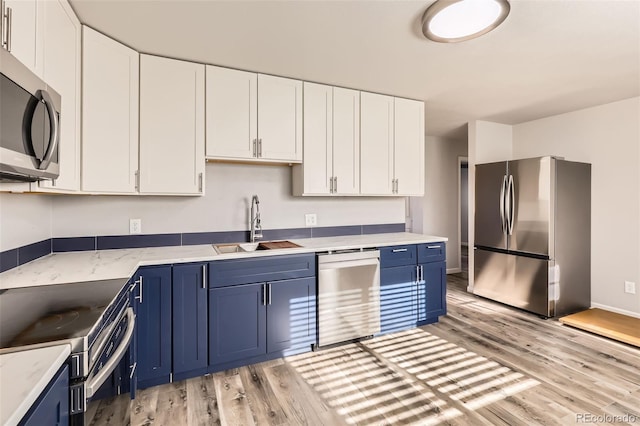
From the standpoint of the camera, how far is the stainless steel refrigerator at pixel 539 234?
335 centimetres

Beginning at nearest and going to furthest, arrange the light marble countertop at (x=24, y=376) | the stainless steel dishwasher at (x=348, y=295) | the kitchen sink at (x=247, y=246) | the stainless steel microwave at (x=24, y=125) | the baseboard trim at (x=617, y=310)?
the light marble countertop at (x=24, y=376) → the stainless steel microwave at (x=24, y=125) → the stainless steel dishwasher at (x=348, y=295) → the kitchen sink at (x=247, y=246) → the baseboard trim at (x=617, y=310)

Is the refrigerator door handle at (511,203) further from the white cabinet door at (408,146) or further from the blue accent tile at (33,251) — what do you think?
the blue accent tile at (33,251)

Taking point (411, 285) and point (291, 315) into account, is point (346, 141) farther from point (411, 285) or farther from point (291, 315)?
point (291, 315)

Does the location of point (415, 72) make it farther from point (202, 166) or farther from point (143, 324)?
point (143, 324)

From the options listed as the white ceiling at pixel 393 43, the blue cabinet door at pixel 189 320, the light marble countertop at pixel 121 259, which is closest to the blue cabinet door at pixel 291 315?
the light marble countertop at pixel 121 259

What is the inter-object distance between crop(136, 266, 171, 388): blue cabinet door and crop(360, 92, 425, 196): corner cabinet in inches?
76.4

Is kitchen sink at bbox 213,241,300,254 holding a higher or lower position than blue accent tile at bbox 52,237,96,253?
lower

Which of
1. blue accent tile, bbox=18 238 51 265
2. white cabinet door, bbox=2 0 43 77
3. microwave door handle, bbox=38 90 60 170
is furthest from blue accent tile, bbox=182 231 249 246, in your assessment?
white cabinet door, bbox=2 0 43 77

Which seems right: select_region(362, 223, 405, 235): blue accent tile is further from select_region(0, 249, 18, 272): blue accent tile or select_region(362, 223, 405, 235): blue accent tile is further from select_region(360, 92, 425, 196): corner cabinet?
select_region(0, 249, 18, 272): blue accent tile

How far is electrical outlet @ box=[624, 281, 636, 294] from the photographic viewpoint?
3373mm

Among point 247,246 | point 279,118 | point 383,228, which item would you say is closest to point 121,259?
point 247,246

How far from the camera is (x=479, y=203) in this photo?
4035mm

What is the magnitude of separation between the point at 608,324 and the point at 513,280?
87cm

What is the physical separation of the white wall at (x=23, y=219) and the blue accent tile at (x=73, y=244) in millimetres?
81
